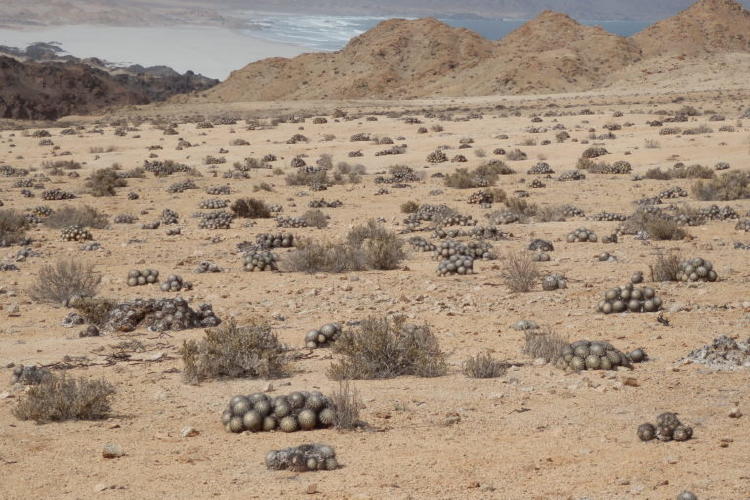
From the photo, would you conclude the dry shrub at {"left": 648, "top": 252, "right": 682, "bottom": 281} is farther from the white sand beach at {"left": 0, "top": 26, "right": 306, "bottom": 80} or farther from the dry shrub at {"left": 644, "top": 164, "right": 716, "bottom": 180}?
the white sand beach at {"left": 0, "top": 26, "right": 306, "bottom": 80}

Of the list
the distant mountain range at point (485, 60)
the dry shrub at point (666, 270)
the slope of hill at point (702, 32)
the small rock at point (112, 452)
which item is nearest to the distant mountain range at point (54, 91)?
the distant mountain range at point (485, 60)

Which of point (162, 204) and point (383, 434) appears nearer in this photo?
point (383, 434)

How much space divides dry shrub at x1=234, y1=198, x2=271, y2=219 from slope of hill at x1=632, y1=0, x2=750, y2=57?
65711mm

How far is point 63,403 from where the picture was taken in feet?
21.5

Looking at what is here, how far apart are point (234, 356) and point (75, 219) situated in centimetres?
1115

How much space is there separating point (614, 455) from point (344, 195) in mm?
16894

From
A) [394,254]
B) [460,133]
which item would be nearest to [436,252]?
[394,254]

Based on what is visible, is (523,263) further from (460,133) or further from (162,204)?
(460,133)

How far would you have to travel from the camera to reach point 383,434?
6117 mm

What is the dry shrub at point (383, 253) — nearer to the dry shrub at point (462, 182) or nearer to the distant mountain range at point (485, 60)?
the dry shrub at point (462, 182)

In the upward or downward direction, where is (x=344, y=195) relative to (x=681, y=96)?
downward

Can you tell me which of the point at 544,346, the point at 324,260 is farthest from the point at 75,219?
the point at 544,346

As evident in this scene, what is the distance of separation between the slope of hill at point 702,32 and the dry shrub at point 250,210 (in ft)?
216

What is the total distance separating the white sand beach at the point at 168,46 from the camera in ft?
447
